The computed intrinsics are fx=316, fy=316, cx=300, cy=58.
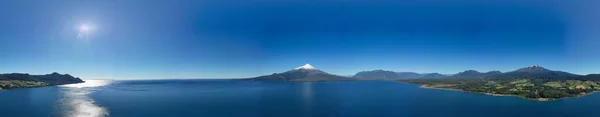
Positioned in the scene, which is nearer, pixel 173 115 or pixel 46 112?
pixel 173 115

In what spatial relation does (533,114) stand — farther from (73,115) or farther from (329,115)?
(73,115)

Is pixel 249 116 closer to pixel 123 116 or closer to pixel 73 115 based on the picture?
pixel 123 116

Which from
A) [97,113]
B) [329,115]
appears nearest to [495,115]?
[329,115]

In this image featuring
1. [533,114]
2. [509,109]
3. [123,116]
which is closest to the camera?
[123,116]

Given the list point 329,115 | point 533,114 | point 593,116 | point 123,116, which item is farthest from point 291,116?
point 593,116

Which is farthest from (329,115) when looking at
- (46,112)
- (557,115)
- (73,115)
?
(46,112)

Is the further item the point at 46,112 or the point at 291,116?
the point at 46,112

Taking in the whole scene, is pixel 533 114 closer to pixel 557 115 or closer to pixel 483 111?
pixel 557 115

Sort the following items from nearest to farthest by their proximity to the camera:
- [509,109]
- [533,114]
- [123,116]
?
[123,116] → [533,114] → [509,109]
